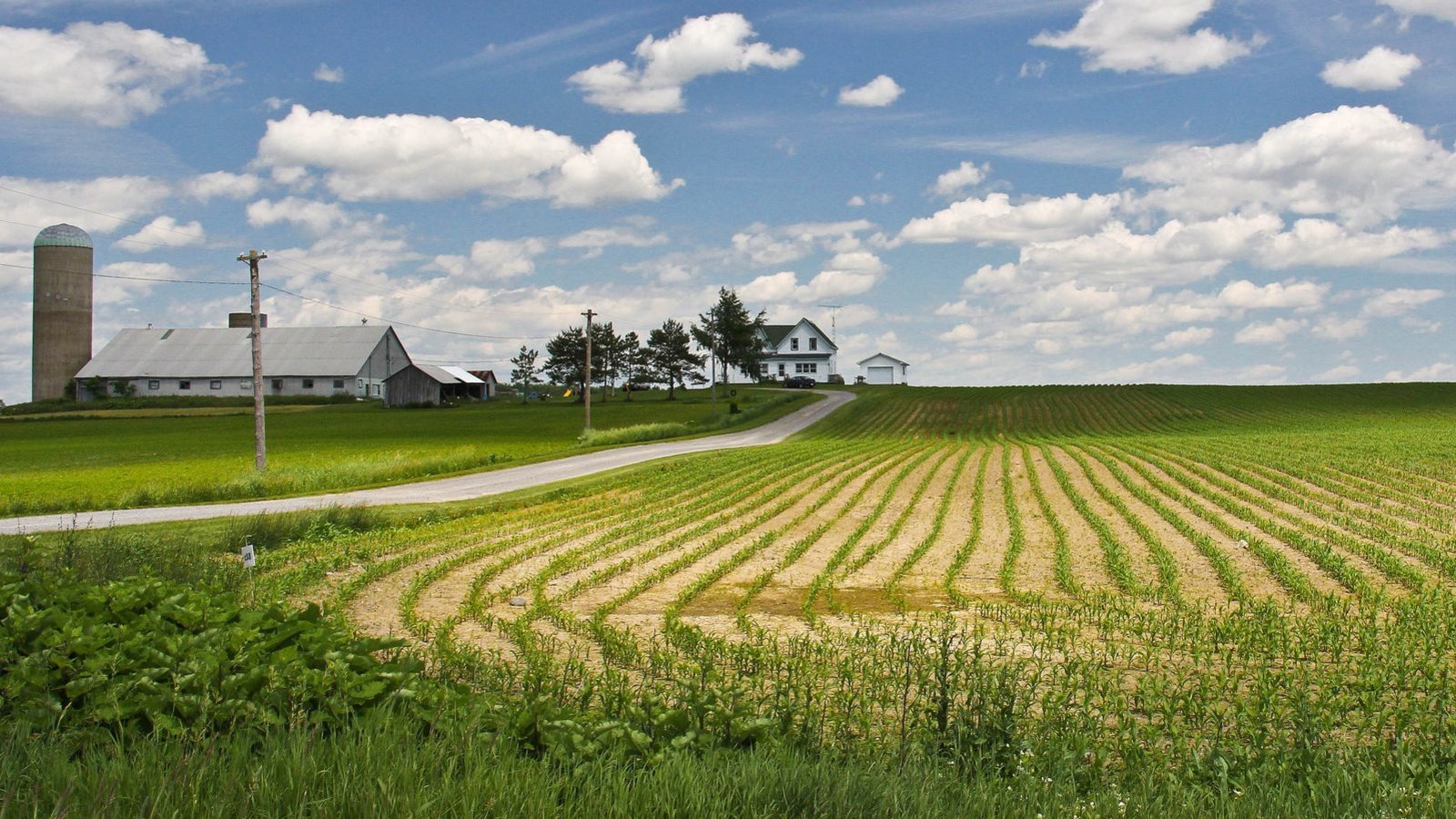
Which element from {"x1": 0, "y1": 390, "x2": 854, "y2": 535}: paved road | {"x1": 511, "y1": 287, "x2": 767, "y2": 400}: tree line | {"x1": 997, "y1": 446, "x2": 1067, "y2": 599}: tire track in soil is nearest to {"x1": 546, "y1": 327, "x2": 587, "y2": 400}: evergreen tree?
{"x1": 511, "y1": 287, "x2": 767, "y2": 400}: tree line

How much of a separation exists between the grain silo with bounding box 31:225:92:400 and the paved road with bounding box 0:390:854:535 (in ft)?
247

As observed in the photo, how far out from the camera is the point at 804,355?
12256 cm

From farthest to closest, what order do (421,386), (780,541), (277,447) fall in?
(421,386), (277,447), (780,541)

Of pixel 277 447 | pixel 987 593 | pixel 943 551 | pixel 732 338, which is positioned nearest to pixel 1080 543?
pixel 943 551

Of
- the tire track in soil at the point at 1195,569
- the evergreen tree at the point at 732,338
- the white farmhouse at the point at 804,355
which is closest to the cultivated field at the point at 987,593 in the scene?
the tire track in soil at the point at 1195,569

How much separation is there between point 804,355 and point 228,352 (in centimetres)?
5902

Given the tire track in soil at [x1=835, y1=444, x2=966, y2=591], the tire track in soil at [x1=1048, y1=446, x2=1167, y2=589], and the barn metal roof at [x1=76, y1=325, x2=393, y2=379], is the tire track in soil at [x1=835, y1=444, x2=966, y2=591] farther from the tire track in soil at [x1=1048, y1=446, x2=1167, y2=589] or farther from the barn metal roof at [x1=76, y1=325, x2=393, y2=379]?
the barn metal roof at [x1=76, y1=325, x2=393, y2=379]

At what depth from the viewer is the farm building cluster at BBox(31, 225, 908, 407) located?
321ft

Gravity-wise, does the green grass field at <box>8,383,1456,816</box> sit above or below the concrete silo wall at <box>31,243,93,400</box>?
below

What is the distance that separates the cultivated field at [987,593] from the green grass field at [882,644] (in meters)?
0.08

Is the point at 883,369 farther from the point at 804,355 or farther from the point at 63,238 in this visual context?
the point at 63,238

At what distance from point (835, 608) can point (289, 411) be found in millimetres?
79263

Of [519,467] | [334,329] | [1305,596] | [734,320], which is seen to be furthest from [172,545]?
[334,329]

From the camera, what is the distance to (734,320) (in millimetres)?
98375
